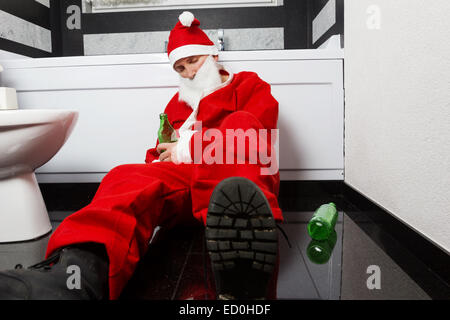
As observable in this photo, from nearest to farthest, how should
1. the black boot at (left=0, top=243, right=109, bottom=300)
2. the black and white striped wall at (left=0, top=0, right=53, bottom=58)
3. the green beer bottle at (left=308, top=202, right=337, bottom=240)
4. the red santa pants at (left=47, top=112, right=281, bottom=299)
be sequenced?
the black boot at (left=0, top=243, right=109, bottom=300), the red santa pants at (left=47, top=112, right=281, bottom=299), the green beer bottle at (left=308, top=202, right=337, bottom=240), the black and white striped wall at (left=0, top=0, right=53, bottom=58)

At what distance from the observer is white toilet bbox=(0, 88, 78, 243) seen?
2.98ft

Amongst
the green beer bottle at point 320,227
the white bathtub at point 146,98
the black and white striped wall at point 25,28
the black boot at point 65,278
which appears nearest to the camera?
the black boot at point 65,278

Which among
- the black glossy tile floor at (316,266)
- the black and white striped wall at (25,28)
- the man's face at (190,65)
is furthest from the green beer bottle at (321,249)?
the black and white striped wall at (25,28)

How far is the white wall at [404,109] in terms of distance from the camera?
701 millimetres

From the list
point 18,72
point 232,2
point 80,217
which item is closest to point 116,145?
point 18,72

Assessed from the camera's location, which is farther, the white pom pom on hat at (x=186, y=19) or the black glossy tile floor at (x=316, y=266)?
the white pom pom on hat at (x=186, y=19)

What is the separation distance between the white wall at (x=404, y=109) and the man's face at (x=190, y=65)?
1.85 feet

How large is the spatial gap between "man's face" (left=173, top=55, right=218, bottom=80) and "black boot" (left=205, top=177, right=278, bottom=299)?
2.24 ft

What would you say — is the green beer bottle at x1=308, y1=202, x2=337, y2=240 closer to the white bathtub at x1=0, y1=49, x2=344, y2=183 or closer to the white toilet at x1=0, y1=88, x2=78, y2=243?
the white bathtub at x1=0, y1=49, x2=344, y2=183

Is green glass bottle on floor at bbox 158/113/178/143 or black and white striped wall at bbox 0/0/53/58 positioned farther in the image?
black and white striped wall at bbox 0/0/53/58

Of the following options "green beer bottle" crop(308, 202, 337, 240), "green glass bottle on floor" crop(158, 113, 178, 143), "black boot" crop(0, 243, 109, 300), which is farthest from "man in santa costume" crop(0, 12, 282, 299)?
"green beer bottle" crop(308, 202, 337, 240)

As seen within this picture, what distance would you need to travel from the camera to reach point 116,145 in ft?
4.88

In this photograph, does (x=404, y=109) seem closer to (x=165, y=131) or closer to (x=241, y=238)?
(x=241, y=238)

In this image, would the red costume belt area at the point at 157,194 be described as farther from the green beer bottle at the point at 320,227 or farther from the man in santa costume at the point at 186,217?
the green beer bottle at the point at 320,227
